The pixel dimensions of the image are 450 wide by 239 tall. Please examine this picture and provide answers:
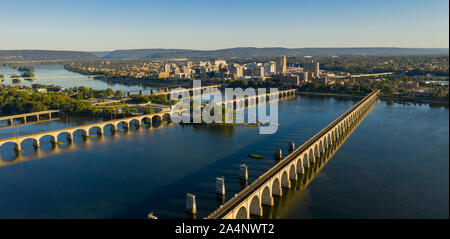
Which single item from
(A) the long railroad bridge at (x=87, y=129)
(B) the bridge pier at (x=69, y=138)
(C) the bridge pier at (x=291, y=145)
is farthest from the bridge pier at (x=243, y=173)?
Answer: (A) the long railroad bridge at (x=87, y=129)

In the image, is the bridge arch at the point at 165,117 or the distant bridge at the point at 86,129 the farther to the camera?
the bridge arch at the point at 165,117

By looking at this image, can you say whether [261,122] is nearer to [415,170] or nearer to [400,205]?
[415,170]

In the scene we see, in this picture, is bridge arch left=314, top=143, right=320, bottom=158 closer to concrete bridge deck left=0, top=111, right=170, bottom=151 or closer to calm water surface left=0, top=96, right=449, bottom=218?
calm water surface left=0, top=96, right=449, bottom=218

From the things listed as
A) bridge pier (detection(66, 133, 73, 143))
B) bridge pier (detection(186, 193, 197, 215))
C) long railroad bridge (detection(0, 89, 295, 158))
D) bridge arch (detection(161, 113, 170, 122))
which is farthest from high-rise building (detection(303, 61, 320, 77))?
bridge pier (detection(186, 193, 197, 215))

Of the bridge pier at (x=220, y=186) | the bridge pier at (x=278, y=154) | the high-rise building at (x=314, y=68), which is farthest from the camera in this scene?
the high-rise building at (x=314, y=68)

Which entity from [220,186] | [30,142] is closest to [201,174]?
[220,186]

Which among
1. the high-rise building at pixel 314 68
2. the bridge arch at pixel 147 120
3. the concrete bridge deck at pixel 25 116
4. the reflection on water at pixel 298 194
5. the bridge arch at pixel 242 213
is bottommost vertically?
the reflection on water at pixel 298 194

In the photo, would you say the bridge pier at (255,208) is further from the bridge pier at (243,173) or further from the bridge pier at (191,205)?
the bridge pier at (243,173)
